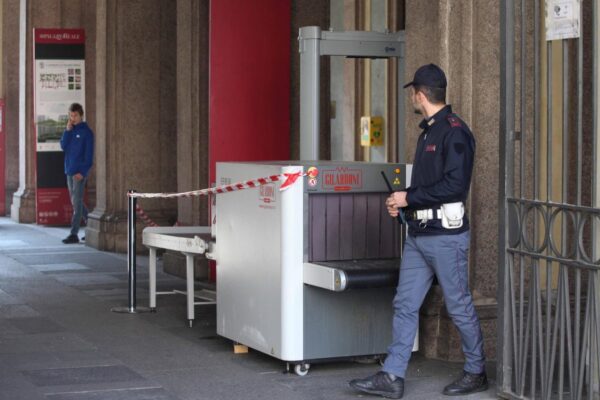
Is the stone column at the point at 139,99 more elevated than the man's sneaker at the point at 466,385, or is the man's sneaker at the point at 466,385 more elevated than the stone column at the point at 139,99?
the stone column at the point at 139,99

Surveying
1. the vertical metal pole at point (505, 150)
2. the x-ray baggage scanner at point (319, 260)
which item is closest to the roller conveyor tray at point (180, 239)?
the x-ray baggage scanner at point (319, 260)

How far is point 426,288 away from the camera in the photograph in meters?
7.18

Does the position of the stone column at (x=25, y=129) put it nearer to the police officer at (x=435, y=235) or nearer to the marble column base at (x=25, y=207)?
the marble column base at (x=25, y=207)

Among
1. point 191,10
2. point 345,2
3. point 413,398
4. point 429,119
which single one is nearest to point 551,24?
point 429,119

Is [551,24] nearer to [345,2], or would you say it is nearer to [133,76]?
[345,2]

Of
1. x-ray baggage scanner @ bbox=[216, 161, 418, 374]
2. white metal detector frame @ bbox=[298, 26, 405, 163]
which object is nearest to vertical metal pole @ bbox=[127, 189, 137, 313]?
white metal detector frame @ bbox=[298, 26, 405, 163]

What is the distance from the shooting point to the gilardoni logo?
301 inches

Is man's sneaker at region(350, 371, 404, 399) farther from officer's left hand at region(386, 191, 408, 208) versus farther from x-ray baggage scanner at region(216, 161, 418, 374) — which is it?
officer's left hand at region(386, 191, 408, 208)

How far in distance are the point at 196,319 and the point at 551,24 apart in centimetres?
461

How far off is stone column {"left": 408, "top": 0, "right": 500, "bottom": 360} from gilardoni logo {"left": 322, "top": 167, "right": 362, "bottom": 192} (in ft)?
2.81

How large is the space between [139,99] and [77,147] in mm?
2013

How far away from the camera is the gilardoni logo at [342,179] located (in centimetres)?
765

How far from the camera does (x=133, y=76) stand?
15.2m

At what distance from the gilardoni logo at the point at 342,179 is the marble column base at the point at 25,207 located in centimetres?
1329
